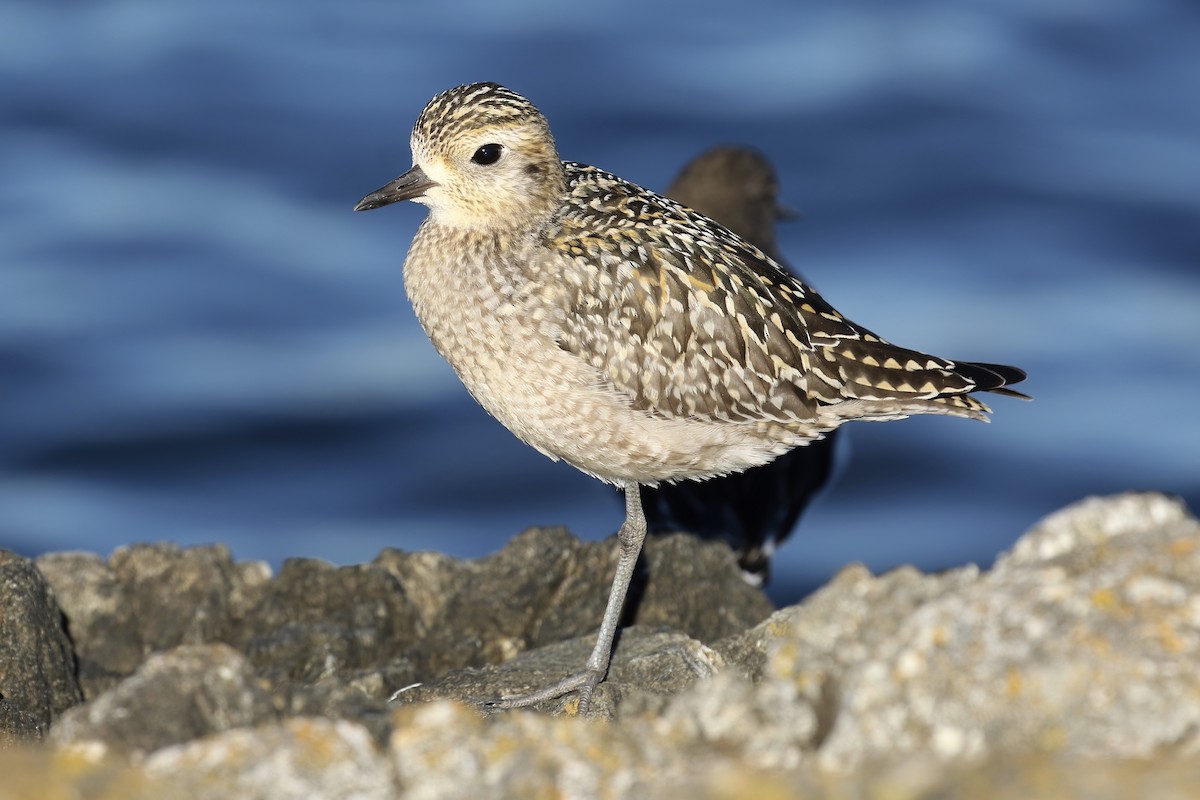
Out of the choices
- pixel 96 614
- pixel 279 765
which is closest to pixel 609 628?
pixel 96 614

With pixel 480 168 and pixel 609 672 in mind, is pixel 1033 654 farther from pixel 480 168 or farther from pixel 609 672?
pixel 480 168

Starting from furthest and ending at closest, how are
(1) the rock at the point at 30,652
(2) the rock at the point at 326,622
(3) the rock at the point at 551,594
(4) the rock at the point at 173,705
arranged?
(3) the rock at the point at 551,594
(2) the rock at the point at 326,622
(1) the rock at the point at 30,652
(4) the rock at the point at 173,705

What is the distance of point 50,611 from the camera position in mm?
6734

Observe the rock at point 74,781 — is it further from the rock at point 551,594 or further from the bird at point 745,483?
the bird at point 745,483

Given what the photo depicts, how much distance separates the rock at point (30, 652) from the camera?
20.6 ft

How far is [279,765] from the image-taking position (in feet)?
12.2

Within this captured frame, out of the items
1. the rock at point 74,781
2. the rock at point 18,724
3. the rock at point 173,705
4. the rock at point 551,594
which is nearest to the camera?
the rock at point 74,781

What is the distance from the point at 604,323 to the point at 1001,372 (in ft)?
6.12

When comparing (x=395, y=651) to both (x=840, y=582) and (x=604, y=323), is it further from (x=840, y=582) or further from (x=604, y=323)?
(x=840, y=582)

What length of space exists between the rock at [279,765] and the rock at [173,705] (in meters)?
0.13

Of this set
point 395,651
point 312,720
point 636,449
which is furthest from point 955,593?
point 395,651

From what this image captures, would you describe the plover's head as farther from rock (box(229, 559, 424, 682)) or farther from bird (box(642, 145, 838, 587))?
bird (box(642, 145, 838, 587))

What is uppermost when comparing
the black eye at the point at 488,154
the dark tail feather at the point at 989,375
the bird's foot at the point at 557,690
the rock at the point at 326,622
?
the black eye at the point at 488,154

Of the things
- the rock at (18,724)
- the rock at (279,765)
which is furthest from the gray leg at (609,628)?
the rock at (279,765)
